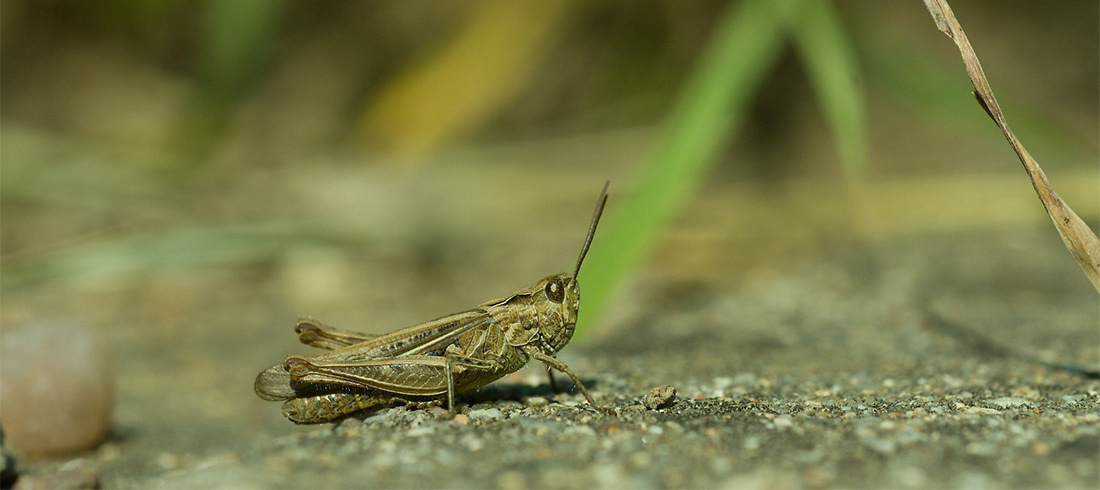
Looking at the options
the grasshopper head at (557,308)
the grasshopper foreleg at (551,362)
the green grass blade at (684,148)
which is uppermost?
the green grass blade at (684,148)

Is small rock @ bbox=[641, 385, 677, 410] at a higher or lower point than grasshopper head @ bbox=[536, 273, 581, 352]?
lower

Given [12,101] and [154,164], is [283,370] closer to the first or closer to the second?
[154,164]

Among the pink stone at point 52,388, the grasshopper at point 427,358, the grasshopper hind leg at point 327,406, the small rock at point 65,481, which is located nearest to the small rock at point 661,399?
the grasshopper at point 427,358

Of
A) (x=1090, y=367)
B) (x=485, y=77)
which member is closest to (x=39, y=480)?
(x=1090, y=367)

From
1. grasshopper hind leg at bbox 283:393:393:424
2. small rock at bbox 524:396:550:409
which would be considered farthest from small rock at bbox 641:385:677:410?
grasshopper hind leg at bbox 283:393:393:424

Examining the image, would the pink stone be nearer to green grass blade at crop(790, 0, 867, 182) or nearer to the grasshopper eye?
the grasshopper eye

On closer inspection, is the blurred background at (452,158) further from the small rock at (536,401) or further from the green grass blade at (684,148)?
the small rock at (536,401)
